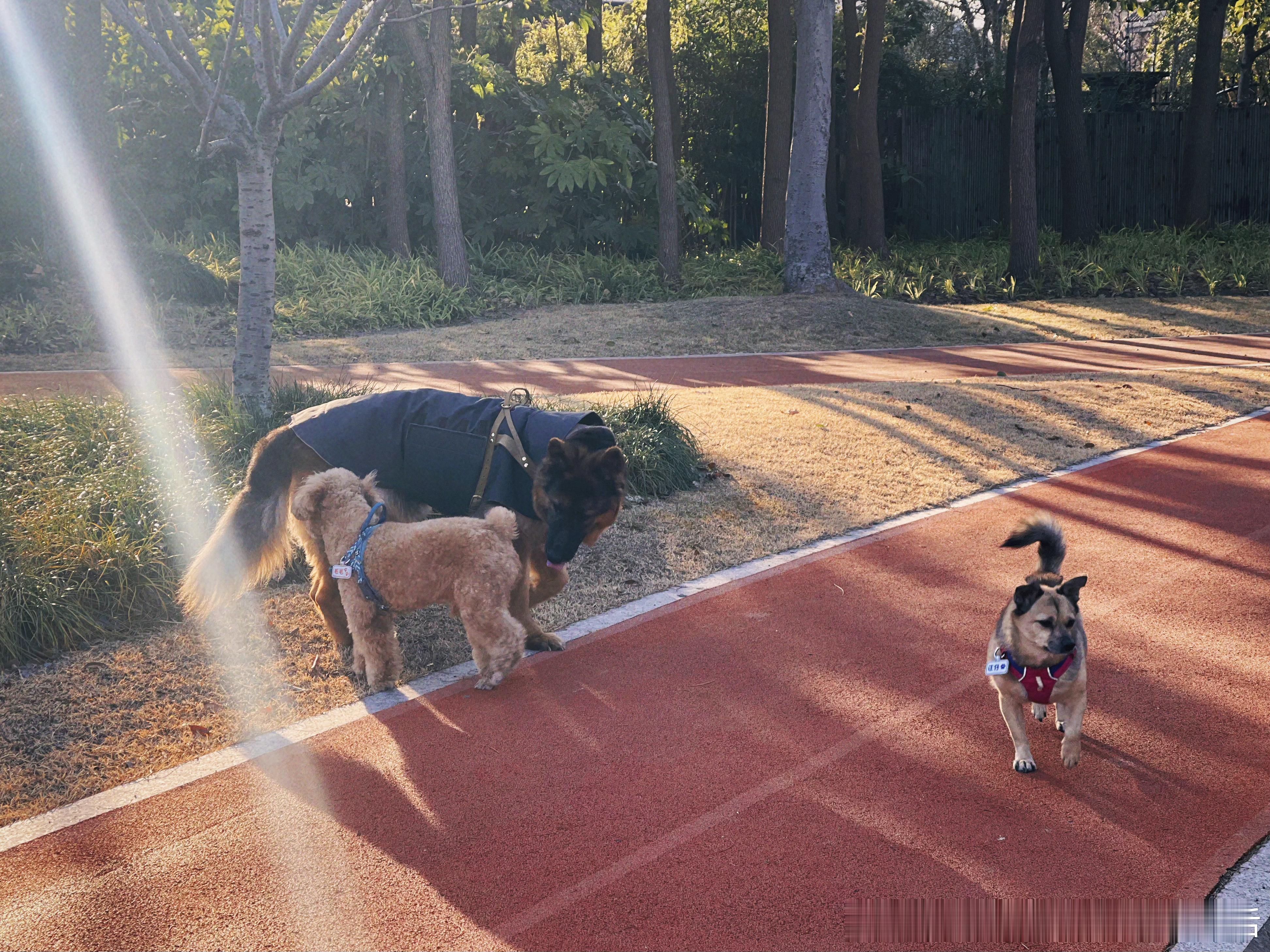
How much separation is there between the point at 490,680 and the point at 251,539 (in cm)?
152

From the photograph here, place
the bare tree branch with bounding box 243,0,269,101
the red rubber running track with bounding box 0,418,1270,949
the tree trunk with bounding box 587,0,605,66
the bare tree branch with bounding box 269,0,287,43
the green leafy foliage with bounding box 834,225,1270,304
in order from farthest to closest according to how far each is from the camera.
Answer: the tree trunk with bounding box 587,0,605,66, the green leafy foliage with bounding box 834,225,1270,304, the bare tree branch with bounding box 269,0,287,43, the bare tree branch with bounding box 243,0,269,101, the red rubber running track with bounding box 0,418,1270,949

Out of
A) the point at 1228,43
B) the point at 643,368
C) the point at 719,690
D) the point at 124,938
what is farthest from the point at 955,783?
the point at 1228,43

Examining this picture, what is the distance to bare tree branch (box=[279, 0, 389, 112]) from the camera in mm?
9094

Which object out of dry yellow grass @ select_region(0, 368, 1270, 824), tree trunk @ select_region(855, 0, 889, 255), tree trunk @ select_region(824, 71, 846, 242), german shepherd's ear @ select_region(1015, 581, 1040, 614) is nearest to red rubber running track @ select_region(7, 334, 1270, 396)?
dry yellow grass @ select_region(0, 368, 1270, 824)

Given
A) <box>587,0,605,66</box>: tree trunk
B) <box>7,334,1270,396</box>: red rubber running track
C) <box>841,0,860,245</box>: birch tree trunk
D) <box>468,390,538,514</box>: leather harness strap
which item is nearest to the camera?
<box>468,390,538,514</box>: leather harness strap

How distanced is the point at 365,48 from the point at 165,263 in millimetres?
6047

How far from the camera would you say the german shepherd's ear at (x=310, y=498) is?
5.81m

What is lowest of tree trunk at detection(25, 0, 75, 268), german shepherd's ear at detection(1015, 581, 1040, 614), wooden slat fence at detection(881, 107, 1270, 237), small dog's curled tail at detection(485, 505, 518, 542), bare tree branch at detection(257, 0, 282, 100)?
german shepherd's ear at detection(1015, 581, 1040, 614)

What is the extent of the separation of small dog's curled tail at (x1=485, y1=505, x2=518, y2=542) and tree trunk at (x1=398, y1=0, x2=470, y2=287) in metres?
17.5

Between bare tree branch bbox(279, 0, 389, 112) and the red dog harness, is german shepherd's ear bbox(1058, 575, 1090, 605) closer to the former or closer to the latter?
the red dog harness

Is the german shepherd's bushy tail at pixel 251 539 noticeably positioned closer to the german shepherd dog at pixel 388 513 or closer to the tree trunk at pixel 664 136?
→ the german shepherd dog at pixel 388 513

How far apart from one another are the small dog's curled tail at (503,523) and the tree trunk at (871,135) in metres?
22.4

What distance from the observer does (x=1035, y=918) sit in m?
3.84

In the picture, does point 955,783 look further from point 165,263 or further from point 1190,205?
point 1190,205
